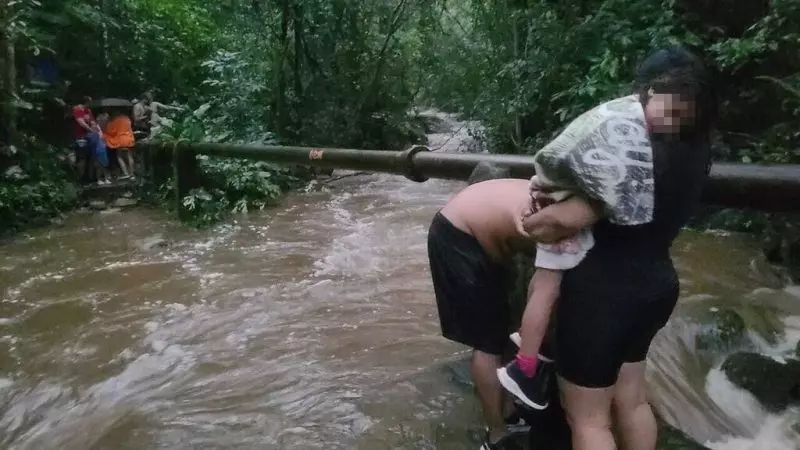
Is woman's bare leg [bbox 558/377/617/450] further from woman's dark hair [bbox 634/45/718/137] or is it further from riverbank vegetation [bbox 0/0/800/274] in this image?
riverbank vegetation [bbox 0/0/800/274]

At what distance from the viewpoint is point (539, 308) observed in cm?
205

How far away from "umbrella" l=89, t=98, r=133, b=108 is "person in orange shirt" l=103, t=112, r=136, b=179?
66cm

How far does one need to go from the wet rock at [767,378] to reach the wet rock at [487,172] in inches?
82.9

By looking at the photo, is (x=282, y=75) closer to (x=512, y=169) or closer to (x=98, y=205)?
(x=98, y=205)

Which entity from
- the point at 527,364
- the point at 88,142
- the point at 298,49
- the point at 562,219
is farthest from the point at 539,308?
the point at 298,49

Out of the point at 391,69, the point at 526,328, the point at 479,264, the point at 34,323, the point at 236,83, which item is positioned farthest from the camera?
the point at 391,69

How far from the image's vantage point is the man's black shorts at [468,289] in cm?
241

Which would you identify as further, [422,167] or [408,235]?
[408,235]

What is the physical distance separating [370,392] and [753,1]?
681cm

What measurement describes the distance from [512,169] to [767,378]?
86.1 inches

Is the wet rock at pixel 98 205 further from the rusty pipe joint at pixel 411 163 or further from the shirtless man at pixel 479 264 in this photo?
the shirtless man at pixel 479 264

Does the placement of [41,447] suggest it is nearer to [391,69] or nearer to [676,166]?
[676,166]

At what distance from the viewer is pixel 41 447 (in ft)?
10.9

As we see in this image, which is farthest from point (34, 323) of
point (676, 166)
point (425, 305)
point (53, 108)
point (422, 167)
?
point (53, 108)
